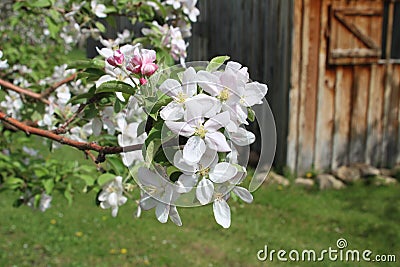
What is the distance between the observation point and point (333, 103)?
18.6 ft

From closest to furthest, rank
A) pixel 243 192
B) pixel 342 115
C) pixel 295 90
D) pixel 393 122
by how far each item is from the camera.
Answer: pixel 243 192, pixel 295 90, pixel 342 115, pixel 393 122

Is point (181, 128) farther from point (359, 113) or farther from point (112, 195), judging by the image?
point (359, 113)

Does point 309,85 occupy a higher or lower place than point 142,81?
lower

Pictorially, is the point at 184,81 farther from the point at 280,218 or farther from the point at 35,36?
the point at 35,36

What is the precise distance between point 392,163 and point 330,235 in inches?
82.5

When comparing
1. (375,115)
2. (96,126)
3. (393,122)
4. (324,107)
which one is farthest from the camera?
(393,122)

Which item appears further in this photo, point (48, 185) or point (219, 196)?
point (48, 185)

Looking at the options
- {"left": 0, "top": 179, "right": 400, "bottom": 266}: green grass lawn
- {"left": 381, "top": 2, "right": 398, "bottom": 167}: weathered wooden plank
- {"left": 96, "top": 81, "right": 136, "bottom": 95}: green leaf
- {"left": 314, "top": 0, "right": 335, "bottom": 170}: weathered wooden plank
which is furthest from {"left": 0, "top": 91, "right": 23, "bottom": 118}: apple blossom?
{"left": 381, "top": 2, "right": 398, "bottom": 167}: weathered wooden plank

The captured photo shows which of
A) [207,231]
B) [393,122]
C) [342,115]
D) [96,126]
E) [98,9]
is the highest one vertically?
[98,9]

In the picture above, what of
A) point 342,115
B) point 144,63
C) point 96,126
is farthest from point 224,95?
point 342,115

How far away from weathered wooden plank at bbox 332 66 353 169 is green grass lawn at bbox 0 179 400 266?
0.49m

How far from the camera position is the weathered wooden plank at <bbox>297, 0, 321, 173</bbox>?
543 cm

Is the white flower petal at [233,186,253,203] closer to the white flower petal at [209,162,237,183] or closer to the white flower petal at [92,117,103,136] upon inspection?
the white flower petal at [209,162,237,183]

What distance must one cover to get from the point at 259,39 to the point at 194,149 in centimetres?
526
